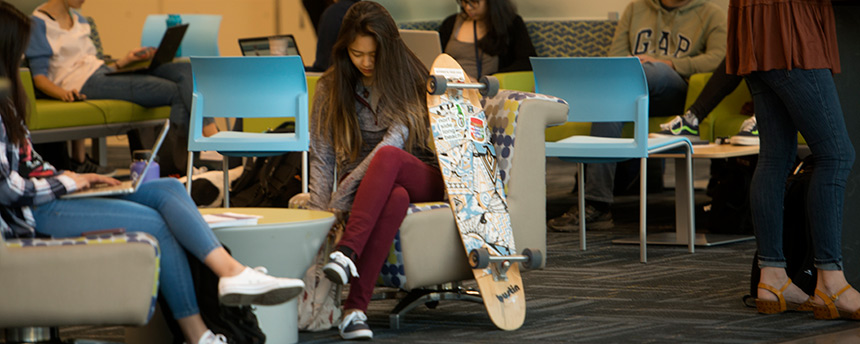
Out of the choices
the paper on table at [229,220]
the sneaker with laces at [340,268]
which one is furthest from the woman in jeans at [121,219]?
the sneaker with laces at [340,268]

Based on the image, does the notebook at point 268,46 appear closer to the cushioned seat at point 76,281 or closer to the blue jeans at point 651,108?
the blue jeans at point 651,108

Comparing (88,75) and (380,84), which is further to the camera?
(88,75)

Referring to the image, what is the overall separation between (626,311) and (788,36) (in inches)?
37.2

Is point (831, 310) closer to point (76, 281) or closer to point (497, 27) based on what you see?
point (76, 281)

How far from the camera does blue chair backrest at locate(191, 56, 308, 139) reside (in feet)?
14.6

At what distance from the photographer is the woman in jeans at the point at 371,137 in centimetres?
291

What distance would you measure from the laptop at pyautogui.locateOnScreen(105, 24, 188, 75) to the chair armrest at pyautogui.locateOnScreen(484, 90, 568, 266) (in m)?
3.84

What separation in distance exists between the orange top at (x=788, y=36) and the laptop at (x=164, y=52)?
13.9 ft

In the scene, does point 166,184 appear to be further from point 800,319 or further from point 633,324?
point 800,319

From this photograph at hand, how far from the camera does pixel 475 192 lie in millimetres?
3043

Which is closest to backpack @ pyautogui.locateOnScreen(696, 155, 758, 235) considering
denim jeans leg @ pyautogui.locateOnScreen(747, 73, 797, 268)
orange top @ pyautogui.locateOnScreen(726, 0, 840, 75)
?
denim jeans leg @ pyautogui.locateOnScreen(747, 73, 797, 268)

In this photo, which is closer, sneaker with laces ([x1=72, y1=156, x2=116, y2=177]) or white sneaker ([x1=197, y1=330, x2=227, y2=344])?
white sneaker ([x1=197, y1=330, x2=227, y2=344])

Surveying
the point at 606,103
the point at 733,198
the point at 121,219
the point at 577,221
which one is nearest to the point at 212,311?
the point at 121,219

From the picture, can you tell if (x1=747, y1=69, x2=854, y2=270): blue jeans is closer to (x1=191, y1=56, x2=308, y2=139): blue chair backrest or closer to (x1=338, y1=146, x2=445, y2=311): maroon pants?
(x1=338, y1=146, x2=445, y2=311): maroon pants
